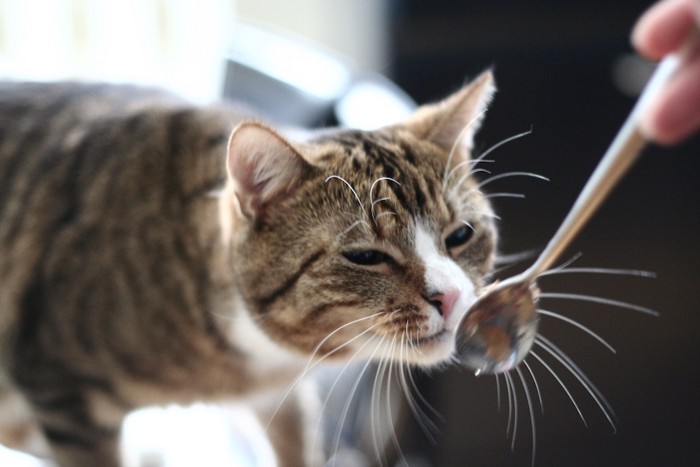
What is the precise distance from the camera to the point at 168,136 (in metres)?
1.07

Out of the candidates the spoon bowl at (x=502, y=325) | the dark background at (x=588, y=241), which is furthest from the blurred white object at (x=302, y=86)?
the spoon bowl at (x=502, y=325)

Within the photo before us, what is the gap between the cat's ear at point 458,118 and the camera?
896 millimetres

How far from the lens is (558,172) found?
5.81ft

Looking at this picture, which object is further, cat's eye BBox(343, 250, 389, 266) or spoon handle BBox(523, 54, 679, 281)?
cat's eye BBox(343, 250, 389, 266)

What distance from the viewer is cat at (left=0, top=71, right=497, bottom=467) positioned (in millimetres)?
823

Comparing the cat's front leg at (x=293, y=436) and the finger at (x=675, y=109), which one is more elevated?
the finger at (x=675, y=109)

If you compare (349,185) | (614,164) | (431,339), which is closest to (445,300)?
(431,339)

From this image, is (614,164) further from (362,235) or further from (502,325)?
(362,235)

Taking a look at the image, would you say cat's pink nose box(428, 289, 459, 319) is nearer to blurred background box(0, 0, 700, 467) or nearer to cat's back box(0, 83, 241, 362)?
cat's back box(0, 83, 241, 362)

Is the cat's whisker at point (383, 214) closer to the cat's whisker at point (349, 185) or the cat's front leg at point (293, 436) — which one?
the cat's whisker at point (349, 185)

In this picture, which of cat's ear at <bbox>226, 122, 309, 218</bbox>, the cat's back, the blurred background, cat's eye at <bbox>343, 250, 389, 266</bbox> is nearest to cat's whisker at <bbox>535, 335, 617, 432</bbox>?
the blurred background

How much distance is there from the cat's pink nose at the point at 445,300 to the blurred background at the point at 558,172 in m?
0.97

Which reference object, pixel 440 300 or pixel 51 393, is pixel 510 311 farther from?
pixel 51 393

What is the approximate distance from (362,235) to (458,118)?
0.71ft
